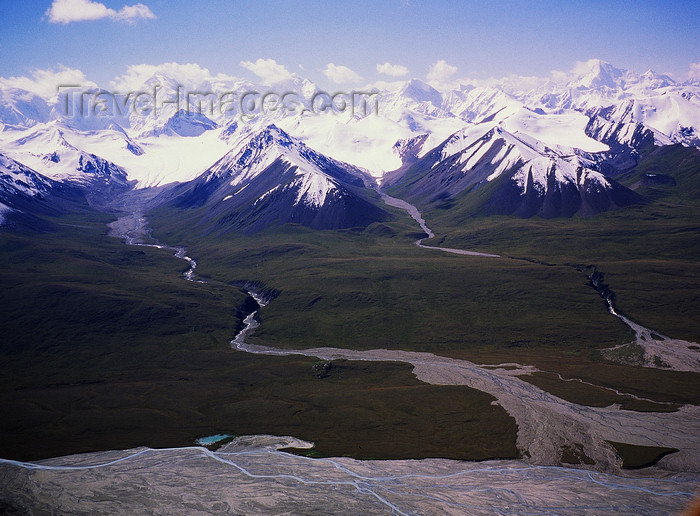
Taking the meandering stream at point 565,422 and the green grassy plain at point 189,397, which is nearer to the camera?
the meandering stream at point 565,422

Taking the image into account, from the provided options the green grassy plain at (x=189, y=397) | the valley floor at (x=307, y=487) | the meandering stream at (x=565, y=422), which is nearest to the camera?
the valley floor at (x=307, y=487)

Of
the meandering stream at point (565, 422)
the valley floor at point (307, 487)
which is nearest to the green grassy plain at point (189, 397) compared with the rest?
the meandering stream at point (565, 422)

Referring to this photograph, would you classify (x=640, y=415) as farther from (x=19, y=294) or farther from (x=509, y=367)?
(x=19, y=294)

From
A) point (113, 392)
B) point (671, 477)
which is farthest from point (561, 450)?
point (113, 392)

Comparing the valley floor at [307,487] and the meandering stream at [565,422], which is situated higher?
the valley floor at [307,487]

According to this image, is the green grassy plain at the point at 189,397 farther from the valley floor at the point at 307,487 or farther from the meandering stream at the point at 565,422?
the valley floor at the point at 307,487

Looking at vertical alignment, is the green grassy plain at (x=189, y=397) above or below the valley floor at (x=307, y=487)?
below

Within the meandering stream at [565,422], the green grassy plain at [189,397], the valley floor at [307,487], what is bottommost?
the green grassy plain at [189,397]

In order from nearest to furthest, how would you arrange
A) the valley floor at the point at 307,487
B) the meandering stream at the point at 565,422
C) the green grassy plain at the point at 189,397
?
the valley floor at the point at 307,487
the meandering stream at the point at 565,422
the green grassy plain at the point at 189,397

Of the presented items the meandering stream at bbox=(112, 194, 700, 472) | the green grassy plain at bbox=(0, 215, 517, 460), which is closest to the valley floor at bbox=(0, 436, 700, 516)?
the meandering stream at bbox=(112, 194, 700, 472)

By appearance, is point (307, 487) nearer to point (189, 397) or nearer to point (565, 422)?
point (565, 422)

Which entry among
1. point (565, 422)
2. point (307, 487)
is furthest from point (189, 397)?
point (565, 422)
